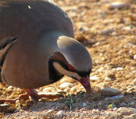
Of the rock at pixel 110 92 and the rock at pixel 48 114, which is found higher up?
the rock at pixel 48 114

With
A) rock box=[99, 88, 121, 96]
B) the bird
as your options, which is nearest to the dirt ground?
rock box=[99, 88, 121, 96]

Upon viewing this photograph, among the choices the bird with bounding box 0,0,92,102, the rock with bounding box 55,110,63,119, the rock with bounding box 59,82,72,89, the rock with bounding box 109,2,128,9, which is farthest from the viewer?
the rock with bounding box 109,2,128,9

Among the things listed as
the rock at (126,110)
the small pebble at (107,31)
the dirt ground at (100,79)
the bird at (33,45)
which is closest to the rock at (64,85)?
the dirt ground at (100,79)

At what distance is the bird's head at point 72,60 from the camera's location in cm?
350

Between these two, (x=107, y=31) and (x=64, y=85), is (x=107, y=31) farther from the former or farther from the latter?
(x=64, y=85)

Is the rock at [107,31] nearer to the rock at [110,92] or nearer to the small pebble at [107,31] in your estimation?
the small pebble at [107,31]

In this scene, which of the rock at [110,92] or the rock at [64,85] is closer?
the rock at [110,92]

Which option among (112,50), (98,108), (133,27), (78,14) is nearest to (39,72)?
(98,108)

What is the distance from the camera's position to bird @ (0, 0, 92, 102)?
3748 mm

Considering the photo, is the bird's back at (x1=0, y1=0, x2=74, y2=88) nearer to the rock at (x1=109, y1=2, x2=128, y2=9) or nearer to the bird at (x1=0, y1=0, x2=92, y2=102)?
the bird at (x1=0, y1=0, x2=92, y2=102)

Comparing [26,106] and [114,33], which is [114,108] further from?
[114,33]

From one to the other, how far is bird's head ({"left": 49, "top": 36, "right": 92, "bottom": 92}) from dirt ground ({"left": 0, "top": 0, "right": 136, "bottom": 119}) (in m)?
0.33

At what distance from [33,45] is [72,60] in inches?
25.2

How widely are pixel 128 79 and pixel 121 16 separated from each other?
259 centimetres
